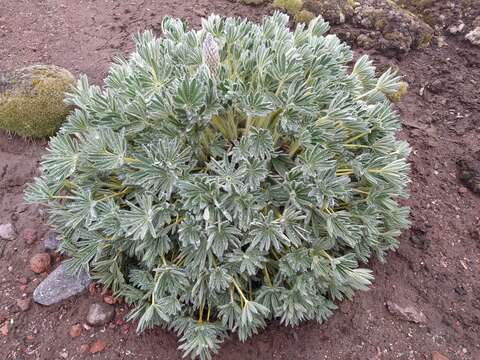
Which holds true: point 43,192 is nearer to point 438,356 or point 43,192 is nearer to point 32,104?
point 32,104

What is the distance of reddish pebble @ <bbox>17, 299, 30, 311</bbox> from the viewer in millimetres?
3170

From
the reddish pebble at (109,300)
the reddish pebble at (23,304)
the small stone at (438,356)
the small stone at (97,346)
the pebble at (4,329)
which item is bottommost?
the pebble at (4,329)

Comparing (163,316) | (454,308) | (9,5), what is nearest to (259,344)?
(163,316)

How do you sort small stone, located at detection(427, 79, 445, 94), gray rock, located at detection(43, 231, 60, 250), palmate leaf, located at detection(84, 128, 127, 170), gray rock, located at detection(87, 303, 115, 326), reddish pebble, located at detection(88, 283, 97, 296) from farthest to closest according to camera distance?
small stone, located at detection(427, 79, 445, 94), gray rock, located at detection(43, 231, 60, 250), reddish pebble, located at detection(88, 283, 97, 296), gray rock, located at detection(87, 303, 115, 326), palmate leaf, located at detection(84, 128, 127, 170)

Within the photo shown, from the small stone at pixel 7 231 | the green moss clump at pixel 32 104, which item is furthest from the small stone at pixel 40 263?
the green moss clump at pixel 32 104

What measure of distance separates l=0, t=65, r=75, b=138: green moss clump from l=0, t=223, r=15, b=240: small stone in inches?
39.9

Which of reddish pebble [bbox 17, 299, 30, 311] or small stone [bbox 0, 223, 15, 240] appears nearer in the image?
reddish pebble [bbox 17, 299, 30, 311]

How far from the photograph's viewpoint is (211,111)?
97.0 inches

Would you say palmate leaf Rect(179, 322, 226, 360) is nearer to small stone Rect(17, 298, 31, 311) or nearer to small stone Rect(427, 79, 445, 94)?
small stone Rect(17, 298, 31, 311)

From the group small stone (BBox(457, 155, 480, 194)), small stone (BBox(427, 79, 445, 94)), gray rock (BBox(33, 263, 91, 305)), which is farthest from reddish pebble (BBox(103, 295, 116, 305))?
small stone (BBox(427, 79, 445, 94))

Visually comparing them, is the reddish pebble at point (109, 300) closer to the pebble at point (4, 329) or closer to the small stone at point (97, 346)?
the small stone at point (97, 346)

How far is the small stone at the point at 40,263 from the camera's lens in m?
3.35

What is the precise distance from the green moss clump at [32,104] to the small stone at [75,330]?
1.98m

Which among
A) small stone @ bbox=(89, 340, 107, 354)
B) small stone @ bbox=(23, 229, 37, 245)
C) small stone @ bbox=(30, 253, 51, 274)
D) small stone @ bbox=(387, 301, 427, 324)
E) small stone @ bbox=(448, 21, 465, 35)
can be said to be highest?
small stone @ bbox=(448, 21, 465, 35)
